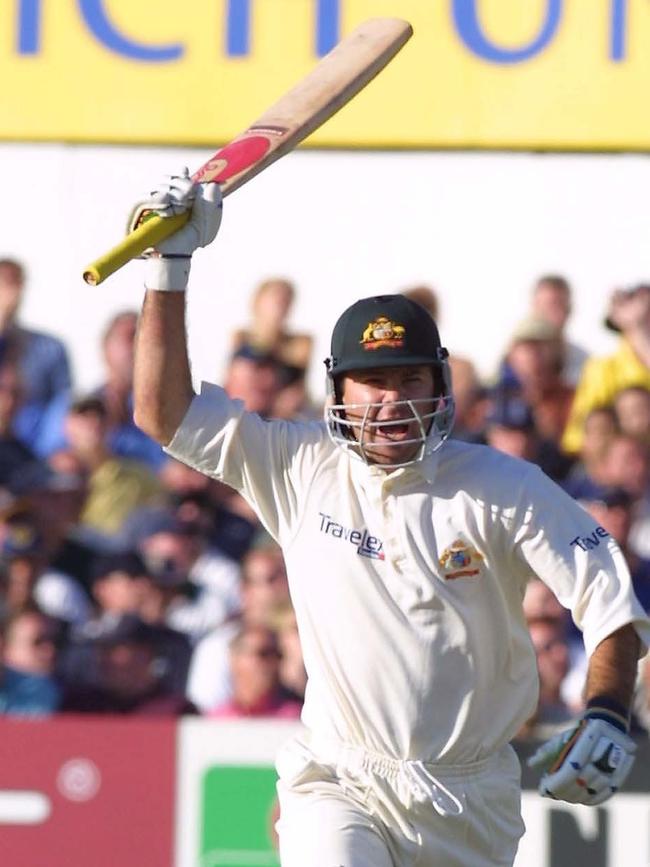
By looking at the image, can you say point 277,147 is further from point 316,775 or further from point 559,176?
point 559,176

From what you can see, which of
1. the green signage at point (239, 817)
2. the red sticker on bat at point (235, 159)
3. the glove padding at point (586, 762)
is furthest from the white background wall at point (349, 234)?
the glove padding at point (586, 762)

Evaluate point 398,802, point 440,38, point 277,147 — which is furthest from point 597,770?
point 440,38

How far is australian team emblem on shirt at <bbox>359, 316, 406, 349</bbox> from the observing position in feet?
11.3

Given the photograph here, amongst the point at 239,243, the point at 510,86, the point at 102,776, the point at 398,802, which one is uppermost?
the point at 510,86

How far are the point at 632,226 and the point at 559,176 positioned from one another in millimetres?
328

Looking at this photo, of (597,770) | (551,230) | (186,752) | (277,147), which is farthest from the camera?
(551,230)

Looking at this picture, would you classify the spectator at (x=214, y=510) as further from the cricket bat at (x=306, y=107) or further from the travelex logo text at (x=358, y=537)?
the travelex logo text at (x=358, y=537)

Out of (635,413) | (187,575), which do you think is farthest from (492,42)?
(187,575)

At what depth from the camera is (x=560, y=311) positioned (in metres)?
6.68

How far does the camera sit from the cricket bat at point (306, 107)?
12.6ft

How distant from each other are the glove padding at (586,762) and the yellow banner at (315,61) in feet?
13.5

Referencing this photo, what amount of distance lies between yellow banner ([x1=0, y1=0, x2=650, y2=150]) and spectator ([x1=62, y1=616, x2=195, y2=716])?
1.99 m

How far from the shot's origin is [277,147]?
12.9 feet

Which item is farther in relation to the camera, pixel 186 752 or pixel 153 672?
pixel 153 672
